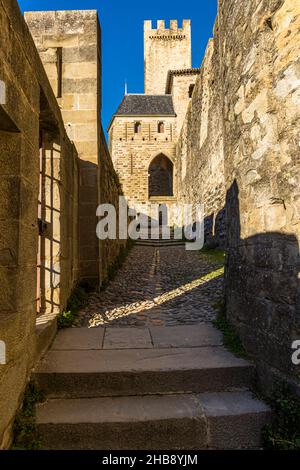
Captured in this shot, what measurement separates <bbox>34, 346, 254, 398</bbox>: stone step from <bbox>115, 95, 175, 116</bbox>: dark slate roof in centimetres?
2471

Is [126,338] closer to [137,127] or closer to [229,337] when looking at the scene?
[229,337]

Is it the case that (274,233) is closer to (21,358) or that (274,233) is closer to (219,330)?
(219,330)

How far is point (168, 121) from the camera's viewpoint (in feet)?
81.6

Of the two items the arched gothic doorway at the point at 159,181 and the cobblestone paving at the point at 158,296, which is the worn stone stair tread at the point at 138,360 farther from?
the arched gothic doorway at the point at 159,181

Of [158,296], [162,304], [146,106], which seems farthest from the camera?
[146,106]

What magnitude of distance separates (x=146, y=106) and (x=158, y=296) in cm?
2420

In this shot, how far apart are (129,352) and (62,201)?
76.8 inches

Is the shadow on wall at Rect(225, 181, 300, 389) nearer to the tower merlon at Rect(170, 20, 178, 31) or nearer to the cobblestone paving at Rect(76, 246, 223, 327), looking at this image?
the cobblestone paving at Rect(76, 246, 223, 327)

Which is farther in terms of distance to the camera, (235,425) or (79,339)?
(79,339)

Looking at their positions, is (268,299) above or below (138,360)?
above

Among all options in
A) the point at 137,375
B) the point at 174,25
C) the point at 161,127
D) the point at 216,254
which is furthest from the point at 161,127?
the point at 137,375

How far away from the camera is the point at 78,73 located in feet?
17.1

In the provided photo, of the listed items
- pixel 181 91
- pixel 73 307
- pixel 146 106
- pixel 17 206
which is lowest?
pixel 73 307
